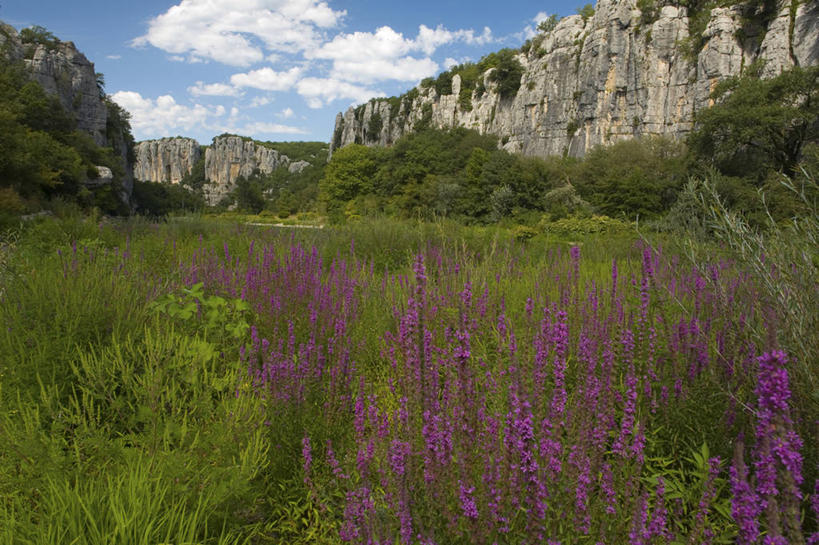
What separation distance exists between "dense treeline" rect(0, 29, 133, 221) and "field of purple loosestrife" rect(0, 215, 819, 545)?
10.2 meters

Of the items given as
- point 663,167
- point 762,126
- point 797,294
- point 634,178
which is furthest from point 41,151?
point 762,126

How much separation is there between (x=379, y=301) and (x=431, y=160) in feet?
131

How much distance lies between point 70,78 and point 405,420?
66.6 metres

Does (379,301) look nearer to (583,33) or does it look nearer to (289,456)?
(289,456)

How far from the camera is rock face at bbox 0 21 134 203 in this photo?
152 feet

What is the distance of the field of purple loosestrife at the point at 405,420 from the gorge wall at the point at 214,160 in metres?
131

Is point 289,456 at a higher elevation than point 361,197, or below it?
below

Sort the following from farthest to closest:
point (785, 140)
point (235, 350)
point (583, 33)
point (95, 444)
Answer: point (583, 33) < point (785, 140) < point (235, 350) < point (95, 444)

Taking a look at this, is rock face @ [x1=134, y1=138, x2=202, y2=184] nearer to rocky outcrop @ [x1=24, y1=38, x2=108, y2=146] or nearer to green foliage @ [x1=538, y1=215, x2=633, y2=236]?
rocky outcrop @ [x1=24, y1=38, x2=108, y2=146]

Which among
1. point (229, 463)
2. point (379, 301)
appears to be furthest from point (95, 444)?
point (379, 301)

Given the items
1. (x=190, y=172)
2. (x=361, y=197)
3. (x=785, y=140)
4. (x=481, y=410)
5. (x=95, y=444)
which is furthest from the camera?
Answer: (x=190, y=172)

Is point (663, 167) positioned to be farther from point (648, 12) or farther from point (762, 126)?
point (648, 12)

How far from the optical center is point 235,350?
3.58 meters

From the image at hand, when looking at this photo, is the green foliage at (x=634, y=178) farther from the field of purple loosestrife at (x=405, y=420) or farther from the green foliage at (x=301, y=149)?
the green foliage at (x=301, y=149)
